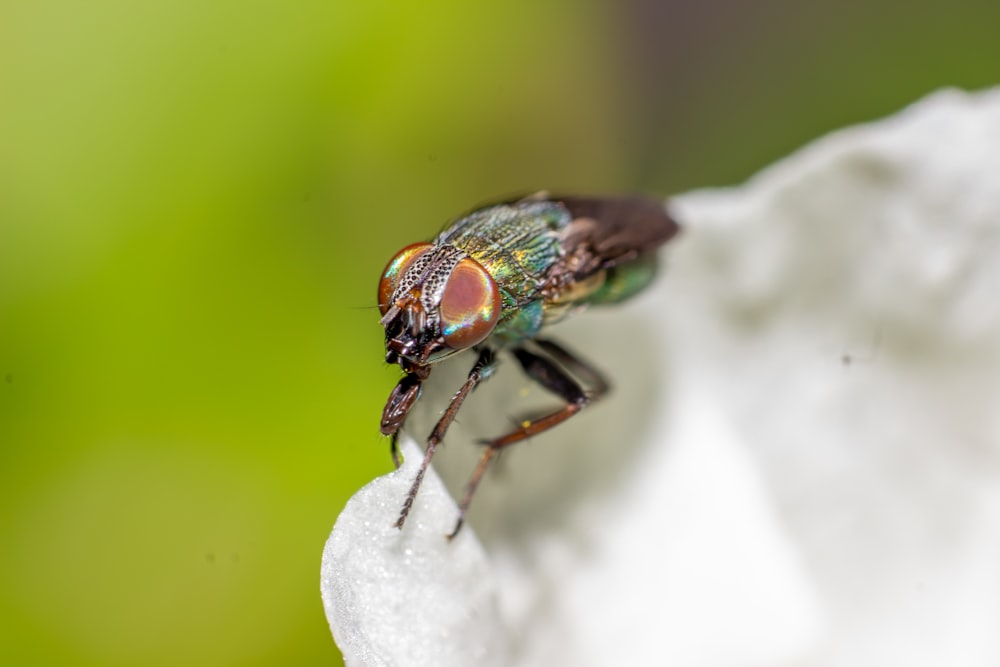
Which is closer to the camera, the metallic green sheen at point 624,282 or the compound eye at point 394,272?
the compound eye at point 394,272

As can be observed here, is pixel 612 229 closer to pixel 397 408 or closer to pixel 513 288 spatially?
pixel 513 288

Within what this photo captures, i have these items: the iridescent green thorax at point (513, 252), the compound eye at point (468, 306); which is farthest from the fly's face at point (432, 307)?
the iridescent green thorax at point (513, 252)

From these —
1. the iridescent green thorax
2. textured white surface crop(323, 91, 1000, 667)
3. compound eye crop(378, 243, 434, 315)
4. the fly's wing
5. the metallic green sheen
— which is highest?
compound eye crop(378, 243, 434, 315)

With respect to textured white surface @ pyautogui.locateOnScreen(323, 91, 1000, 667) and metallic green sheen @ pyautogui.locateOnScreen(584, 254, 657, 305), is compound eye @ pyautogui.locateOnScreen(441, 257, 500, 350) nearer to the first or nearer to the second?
textured white surface @ pyautogui.locateOnScreen(323, 91, 1000, 667)

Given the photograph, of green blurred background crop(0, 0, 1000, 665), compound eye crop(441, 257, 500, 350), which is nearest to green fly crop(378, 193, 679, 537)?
compound eye crop(441, 257, 500, 350)

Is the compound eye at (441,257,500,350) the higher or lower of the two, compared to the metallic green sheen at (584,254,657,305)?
higher

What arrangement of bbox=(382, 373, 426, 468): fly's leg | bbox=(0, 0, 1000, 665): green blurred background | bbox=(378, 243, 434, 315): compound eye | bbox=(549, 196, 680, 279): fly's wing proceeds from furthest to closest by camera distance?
1. bbox=(549, 196, 680, 279): fly's wing
2. bbox=(0, 0, 1000, 665): green blurred background
3. bbox=(378, 243, 434, 315): compound eye
4. bbox=(382, 373, 426, 468): fly's leg

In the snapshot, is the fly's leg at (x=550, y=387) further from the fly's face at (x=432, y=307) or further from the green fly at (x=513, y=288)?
the fly's face at (x=432, y=307)
